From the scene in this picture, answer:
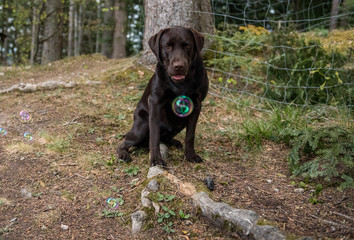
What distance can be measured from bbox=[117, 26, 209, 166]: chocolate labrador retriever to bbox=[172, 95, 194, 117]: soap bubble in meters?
0.04

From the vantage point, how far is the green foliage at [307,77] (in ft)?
15.8

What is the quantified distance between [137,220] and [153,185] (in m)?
0.40

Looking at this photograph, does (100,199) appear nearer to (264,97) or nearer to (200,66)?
(200,66)

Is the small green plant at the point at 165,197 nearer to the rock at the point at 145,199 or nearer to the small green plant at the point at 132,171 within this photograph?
the rock at the point at 145,199

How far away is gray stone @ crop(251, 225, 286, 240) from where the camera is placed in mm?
2037

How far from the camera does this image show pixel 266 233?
6.85 feet

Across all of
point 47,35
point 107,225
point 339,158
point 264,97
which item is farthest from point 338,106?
point 47,35

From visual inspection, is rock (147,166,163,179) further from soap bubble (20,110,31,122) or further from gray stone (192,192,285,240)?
soap bubble (20,110,31,122)

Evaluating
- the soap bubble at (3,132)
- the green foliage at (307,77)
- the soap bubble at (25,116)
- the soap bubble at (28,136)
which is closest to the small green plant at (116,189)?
the soap bubble at (28,136)

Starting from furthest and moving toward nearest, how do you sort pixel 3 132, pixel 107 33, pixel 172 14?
pixel 107 33 → pixel 172 14 → pixel 3 132

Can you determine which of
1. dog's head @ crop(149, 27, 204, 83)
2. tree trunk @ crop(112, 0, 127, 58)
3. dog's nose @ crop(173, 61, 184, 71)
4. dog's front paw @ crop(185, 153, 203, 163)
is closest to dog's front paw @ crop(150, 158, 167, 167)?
dog's front paw @ crop(185, 153, 203, 163)

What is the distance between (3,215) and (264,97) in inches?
163

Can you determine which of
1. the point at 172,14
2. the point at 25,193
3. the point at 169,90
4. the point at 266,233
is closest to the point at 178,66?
the point at 169,90

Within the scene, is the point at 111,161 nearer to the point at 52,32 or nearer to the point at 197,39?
the point at 197,39
